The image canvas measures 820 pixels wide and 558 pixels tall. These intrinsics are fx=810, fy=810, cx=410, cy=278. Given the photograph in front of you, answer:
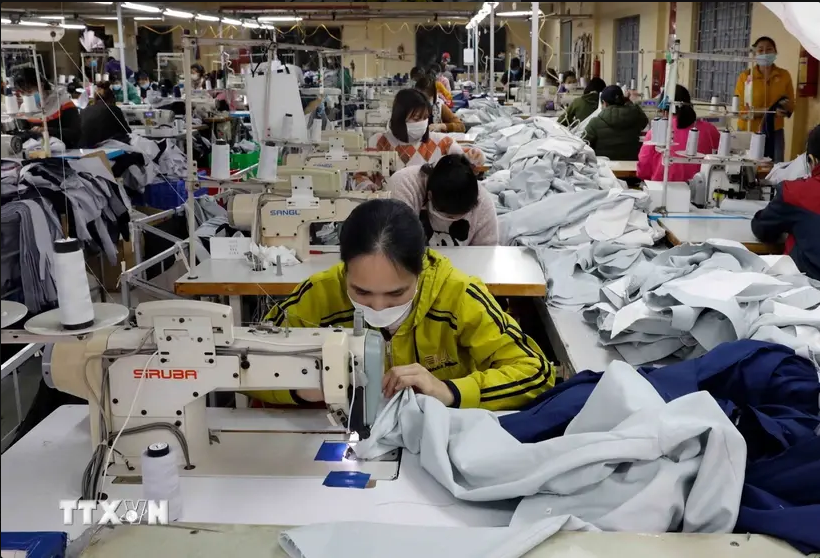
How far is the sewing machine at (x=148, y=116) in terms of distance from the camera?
857 centimetres

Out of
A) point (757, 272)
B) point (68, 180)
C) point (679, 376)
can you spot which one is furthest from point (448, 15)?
point (679, 376)

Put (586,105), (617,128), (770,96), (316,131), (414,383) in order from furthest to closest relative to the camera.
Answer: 1. (586,105)
2. (617,128)
3. (770,96)
4. (316,131)
5. (414,383)

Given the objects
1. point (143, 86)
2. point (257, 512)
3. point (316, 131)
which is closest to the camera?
point (257, 512)

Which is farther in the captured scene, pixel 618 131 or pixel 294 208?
pixel 618 131

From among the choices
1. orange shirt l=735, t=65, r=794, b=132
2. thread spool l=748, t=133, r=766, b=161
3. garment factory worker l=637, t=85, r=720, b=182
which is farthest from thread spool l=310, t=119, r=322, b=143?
orange shirt l=735, t=65, r=794, b=132

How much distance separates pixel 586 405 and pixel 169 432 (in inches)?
31.1

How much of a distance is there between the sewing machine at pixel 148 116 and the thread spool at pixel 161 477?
24.2ft

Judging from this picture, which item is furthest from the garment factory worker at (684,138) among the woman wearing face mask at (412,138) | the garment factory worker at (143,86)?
the garment factory worker at (143,86)

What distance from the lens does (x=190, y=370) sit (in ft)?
4.94

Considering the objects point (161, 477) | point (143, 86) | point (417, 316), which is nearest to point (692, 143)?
point (417, 316)

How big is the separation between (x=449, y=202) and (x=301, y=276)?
640 mm

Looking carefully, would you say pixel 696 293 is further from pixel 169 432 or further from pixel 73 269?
pixel 73 269

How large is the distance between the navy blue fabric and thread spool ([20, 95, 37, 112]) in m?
1.20

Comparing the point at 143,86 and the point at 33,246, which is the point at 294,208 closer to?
the point at 33,246
